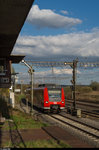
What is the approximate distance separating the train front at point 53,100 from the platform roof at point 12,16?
1145 cm

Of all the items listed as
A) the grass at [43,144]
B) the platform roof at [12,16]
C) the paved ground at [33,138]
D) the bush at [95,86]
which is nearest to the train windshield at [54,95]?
the platform roof at [12,16]

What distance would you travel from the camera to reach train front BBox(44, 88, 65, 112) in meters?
23.9

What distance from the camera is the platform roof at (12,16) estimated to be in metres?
8.04

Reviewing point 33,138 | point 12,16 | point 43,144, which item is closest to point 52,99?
point 33,138

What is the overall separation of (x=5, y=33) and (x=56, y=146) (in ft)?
19.2

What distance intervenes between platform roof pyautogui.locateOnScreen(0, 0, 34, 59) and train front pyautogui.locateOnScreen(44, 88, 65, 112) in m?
11.4

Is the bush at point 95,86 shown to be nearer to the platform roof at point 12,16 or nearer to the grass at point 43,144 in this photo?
the platform roof at point 12,16

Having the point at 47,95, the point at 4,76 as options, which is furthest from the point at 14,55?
the point at 47,95

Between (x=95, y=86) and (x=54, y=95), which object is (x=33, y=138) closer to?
(x=54, y=95)

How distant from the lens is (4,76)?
1962 centimetres

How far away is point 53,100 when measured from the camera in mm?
24109

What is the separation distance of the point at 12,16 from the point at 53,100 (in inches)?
620

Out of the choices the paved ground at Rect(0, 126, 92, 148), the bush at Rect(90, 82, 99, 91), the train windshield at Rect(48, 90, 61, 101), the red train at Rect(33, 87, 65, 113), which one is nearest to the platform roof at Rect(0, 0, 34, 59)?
the paved ground at Rect(0, 126, 92, 148)

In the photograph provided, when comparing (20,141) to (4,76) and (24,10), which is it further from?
(4,76)
